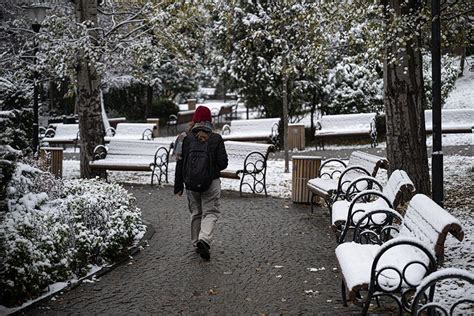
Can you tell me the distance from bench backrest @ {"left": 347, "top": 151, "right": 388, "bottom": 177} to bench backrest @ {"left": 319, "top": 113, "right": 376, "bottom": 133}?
980 cm

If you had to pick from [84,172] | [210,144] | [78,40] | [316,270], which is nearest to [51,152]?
[84,172]

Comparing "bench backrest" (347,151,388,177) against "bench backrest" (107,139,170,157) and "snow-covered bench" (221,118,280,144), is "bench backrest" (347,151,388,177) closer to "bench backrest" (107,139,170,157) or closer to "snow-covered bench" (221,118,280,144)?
"bench backrest" (107,139,170,157)

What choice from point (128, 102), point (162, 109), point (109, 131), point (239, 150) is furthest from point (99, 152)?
point (162, 109)

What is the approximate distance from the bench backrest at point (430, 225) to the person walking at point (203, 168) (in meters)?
2.46

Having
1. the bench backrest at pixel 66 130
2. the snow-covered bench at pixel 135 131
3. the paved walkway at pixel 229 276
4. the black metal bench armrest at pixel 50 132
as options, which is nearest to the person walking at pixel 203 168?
the paved walkway at pixel 229 276

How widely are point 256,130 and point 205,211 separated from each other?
42.8 ft

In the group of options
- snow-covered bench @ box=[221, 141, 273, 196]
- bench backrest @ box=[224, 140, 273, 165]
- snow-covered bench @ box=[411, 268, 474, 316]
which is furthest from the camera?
bench backrest @ box=[224, 140, 273, 165]

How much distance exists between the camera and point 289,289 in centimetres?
589

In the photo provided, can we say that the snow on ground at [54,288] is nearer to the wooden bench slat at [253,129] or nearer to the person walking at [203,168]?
the person walking at [203,168]

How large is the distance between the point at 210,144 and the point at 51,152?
325 inches

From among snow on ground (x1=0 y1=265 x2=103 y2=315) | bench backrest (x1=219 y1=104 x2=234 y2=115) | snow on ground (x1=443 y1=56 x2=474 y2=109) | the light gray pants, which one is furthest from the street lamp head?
snow on ground (x1=443 y1=56 x2=474 y2=109)

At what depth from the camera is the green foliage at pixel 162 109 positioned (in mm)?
35881

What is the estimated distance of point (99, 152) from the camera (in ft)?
46.1

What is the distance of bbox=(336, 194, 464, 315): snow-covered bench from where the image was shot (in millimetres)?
4238
